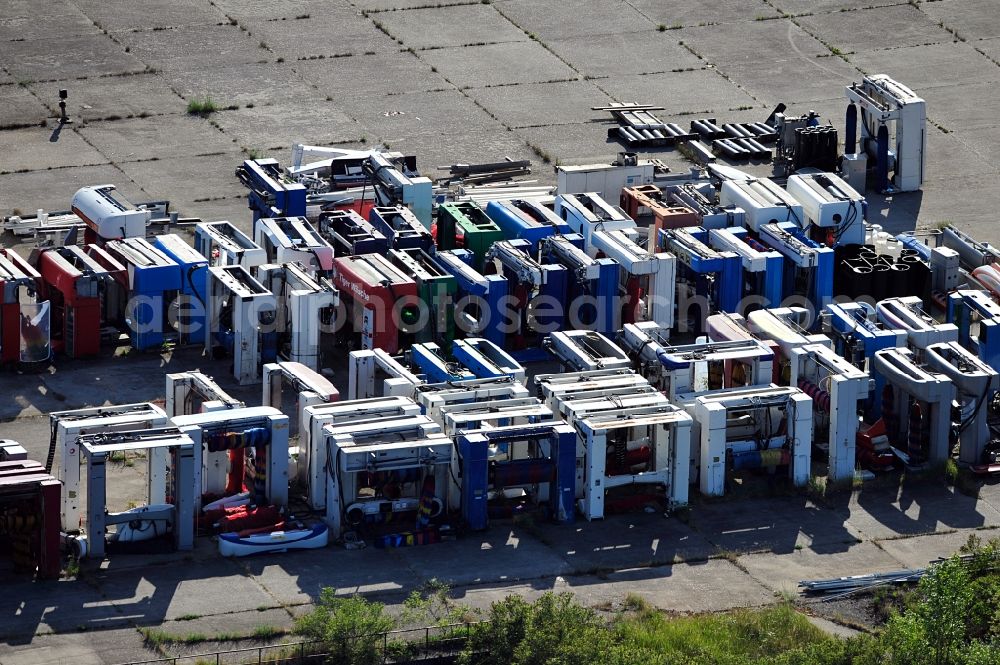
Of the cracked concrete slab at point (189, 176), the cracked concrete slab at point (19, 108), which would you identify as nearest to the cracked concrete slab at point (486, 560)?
the cracked concrete slab at point (189, 176)

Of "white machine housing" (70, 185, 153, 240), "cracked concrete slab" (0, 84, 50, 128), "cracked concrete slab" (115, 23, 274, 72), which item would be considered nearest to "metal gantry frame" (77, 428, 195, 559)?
"white machine housing" (70, 185, 153, 240)

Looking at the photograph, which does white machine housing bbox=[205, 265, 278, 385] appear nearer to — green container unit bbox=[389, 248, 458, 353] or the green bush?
green container unit bbox=[389, 248, 458, 353]

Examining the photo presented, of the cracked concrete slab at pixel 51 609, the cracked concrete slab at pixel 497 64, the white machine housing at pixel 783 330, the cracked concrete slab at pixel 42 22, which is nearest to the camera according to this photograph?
the cracked concrete slab at pixel 51 609

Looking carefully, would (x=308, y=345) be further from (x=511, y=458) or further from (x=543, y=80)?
(x=543, y=80)

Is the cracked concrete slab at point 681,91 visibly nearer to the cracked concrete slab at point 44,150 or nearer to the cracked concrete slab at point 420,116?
the cracked concrete slab at point 420,116

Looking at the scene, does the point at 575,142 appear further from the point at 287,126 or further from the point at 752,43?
the point at 752,43

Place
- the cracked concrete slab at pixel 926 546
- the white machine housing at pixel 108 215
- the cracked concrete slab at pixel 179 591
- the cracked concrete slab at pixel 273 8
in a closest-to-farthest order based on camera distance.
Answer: the cracked concrete slab at pixel 179 591 → the cracked concrete slab at pixel 926 546 → the white machine housing at pixel 108 215 → the cracked concrete slab at pixel 273 8
